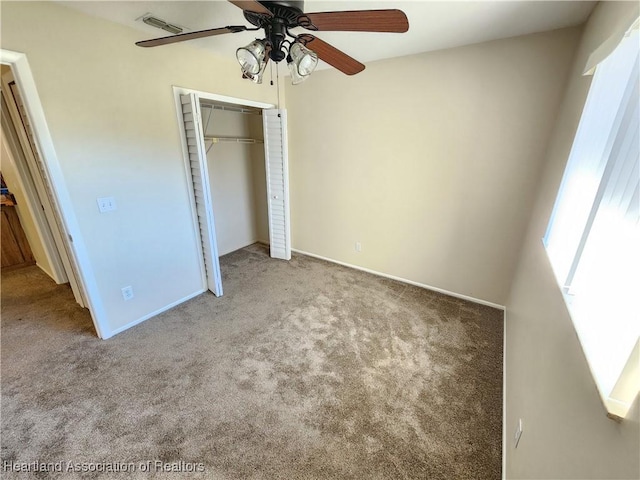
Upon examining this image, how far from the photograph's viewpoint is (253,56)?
51.3 inches

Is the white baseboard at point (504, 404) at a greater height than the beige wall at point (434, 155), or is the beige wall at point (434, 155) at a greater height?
the beige wall at point (434, 155)

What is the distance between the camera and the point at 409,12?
6.02 ft

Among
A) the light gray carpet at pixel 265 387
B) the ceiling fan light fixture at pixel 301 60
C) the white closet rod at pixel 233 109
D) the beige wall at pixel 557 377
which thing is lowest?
the light gray carpet at pixel 265 387

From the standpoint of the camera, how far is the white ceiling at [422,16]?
1748mm

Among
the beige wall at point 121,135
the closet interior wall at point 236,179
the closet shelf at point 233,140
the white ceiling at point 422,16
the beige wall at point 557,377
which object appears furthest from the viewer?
the closet interior wall at point 236,179

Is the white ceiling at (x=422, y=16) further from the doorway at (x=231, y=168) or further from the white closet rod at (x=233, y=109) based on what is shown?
the white closet rod at (x=233, y=109)

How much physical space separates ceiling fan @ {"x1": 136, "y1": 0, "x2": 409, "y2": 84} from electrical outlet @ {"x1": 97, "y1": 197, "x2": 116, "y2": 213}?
1.34m

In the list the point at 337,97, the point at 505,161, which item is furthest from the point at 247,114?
the point at 505,161

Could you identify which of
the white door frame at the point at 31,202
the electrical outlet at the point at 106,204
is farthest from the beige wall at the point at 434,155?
the white door frame at the point at 31,202

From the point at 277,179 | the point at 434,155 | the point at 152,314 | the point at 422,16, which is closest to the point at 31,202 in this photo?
the point at 152,314

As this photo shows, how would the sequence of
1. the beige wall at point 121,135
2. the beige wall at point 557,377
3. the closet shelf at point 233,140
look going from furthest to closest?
the closet shelf at point 233,140 < the beige wall at point 121,135 < the beige wall at point 557,377

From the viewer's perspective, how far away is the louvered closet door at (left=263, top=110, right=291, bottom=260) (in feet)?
11.4

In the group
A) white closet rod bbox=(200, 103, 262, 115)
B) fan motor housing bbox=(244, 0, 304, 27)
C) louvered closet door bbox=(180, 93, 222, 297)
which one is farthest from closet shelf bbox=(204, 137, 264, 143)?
fan motor housing bbox=(244, 0, 304, 27)

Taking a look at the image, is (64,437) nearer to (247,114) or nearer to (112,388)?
(112,388)
